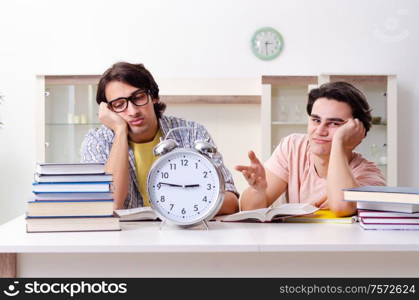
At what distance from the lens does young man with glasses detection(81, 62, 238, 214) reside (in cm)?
233

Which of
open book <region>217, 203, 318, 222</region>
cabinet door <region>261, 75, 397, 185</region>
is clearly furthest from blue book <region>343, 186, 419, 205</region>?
cabinet door <region>261, 75, 397, 185</region>

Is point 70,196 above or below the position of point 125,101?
below

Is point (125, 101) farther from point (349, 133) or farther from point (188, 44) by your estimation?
point (188, 44)

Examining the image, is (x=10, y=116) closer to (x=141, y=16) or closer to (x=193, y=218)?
(x=141, y=16)

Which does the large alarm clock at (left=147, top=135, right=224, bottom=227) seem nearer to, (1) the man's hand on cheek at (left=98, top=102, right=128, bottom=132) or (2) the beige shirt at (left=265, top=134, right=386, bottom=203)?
(1) the man's hand on cheek at (left=98, top=102, right=128, bottom=132)

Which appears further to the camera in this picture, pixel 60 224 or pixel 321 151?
pixel 321 151

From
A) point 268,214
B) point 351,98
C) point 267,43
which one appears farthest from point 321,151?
point 267,43

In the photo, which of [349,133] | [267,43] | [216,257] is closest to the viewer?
[216,257]

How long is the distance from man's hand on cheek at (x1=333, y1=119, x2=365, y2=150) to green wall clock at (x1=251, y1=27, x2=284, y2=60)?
9.21 feet

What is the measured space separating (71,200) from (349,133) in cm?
105

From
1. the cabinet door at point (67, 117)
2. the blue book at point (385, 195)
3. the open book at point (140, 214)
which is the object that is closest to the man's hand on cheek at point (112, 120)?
the open book at point (140, 214)

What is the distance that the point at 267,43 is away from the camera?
513 cm

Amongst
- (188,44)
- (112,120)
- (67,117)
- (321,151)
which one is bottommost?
(321,151)

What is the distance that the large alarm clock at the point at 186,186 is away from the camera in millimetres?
1753
